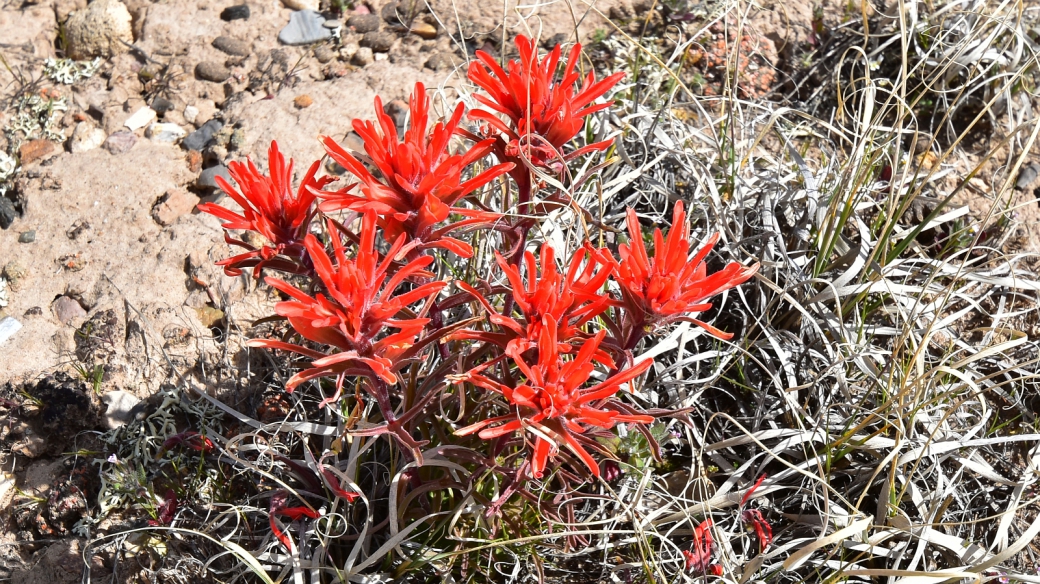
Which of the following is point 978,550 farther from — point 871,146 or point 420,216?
point 420,216

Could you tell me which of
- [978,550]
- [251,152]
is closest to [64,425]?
[251,152]

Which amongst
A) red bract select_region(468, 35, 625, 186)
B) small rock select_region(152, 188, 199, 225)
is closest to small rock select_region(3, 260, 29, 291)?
small rock select_region(152, 188, 199, 225)

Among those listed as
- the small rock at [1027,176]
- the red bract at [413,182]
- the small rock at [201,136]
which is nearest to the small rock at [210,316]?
the small rock at [201,136]

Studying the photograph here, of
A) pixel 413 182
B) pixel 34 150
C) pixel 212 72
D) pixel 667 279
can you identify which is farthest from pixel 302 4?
pixel 667 279

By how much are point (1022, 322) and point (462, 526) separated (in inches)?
81.0

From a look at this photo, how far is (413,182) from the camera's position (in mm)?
1609

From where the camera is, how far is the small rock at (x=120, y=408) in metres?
2.47

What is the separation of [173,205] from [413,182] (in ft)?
5.35

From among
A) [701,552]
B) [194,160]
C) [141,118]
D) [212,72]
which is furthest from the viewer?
[212,72]

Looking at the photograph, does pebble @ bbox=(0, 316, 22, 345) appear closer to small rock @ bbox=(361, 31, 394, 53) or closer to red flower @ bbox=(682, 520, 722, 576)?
small rock @ bbox=(361, 31, 394, 53)

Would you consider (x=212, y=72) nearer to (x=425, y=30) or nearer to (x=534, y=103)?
(x=425, y=30)

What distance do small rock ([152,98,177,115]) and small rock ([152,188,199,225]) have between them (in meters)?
0.44

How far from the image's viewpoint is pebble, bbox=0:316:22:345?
2611mm

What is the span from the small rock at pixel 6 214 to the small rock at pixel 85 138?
0.31 metres
